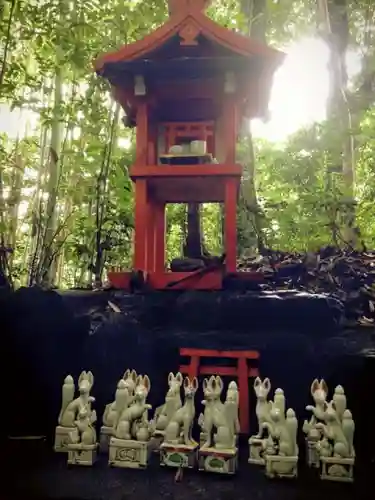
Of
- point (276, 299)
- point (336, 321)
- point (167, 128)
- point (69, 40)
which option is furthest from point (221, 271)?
point (69, 40)

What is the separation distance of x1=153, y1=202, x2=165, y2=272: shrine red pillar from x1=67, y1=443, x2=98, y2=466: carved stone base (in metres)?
2.26

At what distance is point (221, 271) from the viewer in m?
4.87

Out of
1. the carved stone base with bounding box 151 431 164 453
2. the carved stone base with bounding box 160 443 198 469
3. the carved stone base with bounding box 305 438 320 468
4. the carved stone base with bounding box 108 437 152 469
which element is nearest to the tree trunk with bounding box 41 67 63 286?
the carved stone base with bounding box 151 431 164 453

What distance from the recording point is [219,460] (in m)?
3.57

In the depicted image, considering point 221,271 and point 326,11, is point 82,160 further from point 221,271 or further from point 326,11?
point 326,11

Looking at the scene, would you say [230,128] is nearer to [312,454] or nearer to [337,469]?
[312,454]

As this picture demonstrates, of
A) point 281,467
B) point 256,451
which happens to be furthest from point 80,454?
point 281,467

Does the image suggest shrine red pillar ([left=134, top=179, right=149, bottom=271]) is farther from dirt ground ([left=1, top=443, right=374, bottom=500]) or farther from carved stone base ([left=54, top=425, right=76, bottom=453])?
dirt ground ([left=1, top=443, right=374, bottom=500])

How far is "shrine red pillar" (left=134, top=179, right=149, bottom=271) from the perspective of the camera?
498 cm

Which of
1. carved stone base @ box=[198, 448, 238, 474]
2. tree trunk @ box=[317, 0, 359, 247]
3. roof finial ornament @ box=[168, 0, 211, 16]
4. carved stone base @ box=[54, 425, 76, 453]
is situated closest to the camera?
carved stone base @ box=[198, 448, 238, 474]

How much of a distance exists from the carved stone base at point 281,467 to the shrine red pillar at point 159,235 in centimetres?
257

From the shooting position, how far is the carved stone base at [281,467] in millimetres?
3518

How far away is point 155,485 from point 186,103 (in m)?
3.72

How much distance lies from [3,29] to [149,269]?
11.0ft
